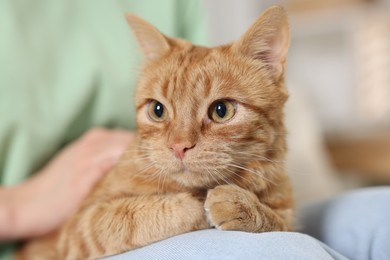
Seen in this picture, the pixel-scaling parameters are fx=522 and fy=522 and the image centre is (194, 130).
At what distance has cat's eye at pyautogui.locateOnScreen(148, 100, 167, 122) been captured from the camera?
126cm

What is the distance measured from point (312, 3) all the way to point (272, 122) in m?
2.70

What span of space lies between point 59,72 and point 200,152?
0.85 metres

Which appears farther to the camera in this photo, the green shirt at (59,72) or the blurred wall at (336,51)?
the blurred wall at (336,51)

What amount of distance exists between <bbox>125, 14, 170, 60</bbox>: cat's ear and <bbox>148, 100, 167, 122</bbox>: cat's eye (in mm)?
167

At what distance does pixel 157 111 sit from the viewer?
4.18 ft

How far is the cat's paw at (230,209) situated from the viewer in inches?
43.2

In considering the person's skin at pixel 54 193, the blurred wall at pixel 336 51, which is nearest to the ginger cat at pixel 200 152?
the person's skin at pixel 54 193

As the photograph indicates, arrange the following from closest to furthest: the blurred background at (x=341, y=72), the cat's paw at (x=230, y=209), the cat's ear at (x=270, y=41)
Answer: the cat's paw at (x=230, y=209) < the cat's ear at (x=270, y=41) < the blurred background at (x=341, y=72)

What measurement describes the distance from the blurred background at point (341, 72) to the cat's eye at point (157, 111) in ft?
5.98

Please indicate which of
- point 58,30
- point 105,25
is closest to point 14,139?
point 58,30

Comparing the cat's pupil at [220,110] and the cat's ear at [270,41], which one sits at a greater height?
the cat's ear at [270,41]

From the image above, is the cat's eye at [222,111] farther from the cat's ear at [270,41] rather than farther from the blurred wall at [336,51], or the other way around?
the blurred wall at [336,51]

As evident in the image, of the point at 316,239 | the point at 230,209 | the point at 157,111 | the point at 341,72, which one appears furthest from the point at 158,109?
the point at 341,72

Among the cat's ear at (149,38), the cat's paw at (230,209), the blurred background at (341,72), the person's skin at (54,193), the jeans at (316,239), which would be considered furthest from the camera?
the blurred background at (341,72)
